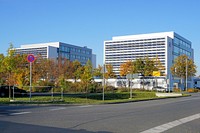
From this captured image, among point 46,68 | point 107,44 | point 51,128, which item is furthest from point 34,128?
point 107,44

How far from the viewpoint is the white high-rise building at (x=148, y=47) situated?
11394cm

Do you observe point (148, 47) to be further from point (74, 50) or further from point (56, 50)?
point (74, 50)

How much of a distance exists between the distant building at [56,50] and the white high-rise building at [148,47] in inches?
914

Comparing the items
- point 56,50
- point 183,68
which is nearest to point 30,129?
point 183,68

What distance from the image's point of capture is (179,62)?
2980 inches

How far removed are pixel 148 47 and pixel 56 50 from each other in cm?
4613

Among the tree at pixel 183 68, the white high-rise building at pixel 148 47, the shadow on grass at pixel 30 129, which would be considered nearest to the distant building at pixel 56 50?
the white high-rise building at pixel 148 47

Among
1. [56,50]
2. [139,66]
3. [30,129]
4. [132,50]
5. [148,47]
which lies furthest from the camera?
[56,50]

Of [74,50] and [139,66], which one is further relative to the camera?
[74,50]

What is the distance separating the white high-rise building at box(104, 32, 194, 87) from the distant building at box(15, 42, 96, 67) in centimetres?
2321

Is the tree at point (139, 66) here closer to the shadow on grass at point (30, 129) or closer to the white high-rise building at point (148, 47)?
the white high-rise building at point (148, 47)

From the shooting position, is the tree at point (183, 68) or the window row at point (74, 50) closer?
the tree at point (183, 68)

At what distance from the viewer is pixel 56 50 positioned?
14175cm

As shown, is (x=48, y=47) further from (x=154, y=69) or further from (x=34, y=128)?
(x=34, y=128)
